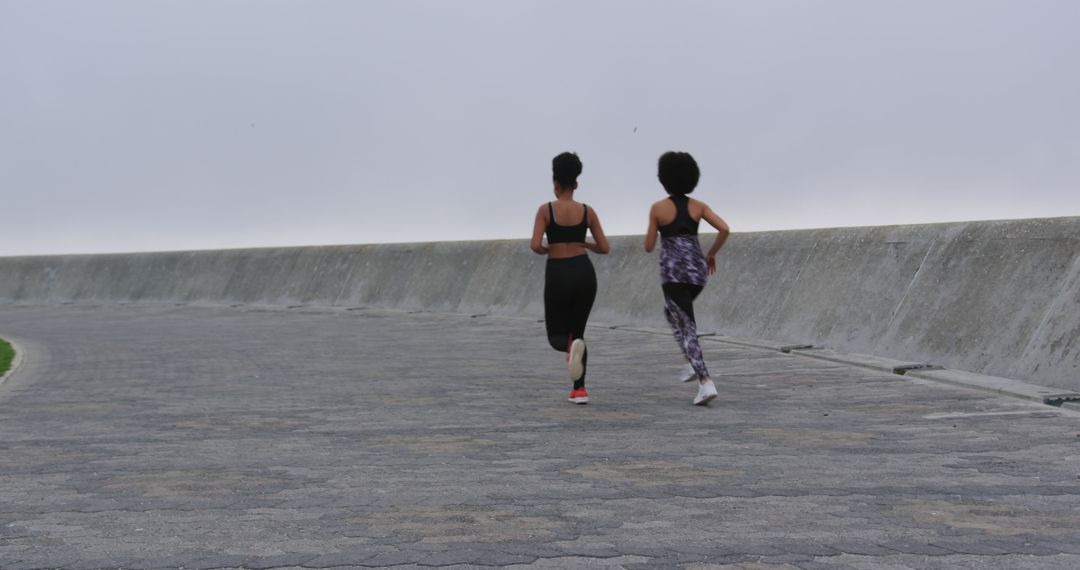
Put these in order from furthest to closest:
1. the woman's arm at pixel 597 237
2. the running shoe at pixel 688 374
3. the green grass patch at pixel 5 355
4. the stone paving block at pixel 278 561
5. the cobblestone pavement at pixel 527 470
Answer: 1. the green grass patch at pixel 5 355
2. the woman's arm at pixel 597 237
3. the running shoe at pixel 688 374
4. the cobblestone pavement at pixel 527 470
5. the stone paving block at pixel 278 561

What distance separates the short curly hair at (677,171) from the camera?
364 inches

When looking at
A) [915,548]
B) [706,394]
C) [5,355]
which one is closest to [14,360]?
[5,355]

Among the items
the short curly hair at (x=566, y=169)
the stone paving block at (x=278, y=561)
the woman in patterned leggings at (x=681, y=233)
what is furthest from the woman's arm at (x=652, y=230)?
the stone paving block at (x=278, y=561)

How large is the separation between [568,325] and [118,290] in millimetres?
19715

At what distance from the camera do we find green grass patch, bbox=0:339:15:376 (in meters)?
12.2

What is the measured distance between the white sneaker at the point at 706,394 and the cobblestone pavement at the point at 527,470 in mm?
77

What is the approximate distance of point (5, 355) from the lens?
533 inches

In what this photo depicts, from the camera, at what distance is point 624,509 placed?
210 inches

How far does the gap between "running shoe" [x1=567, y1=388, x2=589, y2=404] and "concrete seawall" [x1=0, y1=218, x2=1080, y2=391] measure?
2.85 meters

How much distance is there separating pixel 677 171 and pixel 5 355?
752cm

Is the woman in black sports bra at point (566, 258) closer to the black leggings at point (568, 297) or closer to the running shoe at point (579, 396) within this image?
the black leggings at point (568, 297)

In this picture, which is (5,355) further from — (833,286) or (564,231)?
(833,286)

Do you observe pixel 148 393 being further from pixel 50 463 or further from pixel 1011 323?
pixel 1011 323

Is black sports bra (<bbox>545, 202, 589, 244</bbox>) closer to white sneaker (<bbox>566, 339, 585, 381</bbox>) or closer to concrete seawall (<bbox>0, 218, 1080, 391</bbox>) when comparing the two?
white sneaker (<bbox>566, 339, 585, 381</bbox>)
